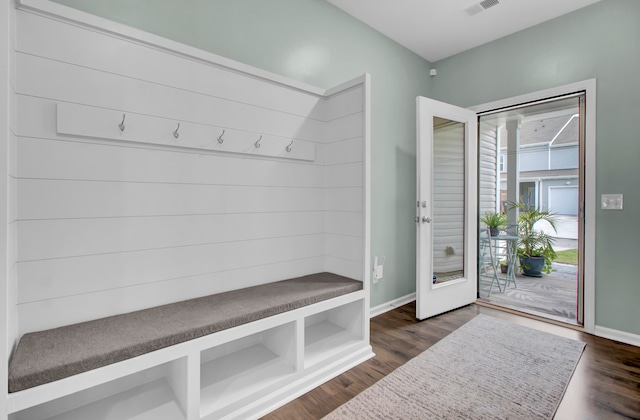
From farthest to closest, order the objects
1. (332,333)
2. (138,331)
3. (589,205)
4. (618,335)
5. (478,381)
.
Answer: (589,205) → (618,335) → (332,333) → (478,381) → (138,331)

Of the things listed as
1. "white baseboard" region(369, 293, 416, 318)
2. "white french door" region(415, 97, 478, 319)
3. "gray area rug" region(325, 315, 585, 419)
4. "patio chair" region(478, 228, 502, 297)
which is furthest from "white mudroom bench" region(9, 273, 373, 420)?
"patio chair" region(478, 228, 502, 297)

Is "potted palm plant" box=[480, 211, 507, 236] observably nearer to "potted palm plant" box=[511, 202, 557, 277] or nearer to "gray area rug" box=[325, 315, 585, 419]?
"potted palm plant" box=[511, 202, 557, 277]

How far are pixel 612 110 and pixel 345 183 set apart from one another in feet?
7.27

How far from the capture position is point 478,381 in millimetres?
1761

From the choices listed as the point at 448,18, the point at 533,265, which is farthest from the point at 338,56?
the point at 533,265

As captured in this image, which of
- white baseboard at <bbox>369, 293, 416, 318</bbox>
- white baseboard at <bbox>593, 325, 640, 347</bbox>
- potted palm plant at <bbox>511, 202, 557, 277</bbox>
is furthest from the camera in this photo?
potted palm plant at <bbox>511, 202, 557, 277</bbox>

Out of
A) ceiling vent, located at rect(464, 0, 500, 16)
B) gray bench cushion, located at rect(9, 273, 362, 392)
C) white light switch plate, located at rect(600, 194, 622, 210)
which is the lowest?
gray bench cushion, located at rect(9, 273, 362, 392)

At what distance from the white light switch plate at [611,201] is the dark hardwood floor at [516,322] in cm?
103

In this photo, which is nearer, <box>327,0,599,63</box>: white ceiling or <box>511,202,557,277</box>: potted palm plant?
<box>327,0,599,63</box>: white ceiling

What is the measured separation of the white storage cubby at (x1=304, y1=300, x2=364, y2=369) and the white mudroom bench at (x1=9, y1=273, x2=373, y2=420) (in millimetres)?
10

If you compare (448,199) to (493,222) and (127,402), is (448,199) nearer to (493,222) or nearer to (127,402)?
(493,222)

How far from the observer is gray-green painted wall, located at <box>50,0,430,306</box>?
1.69m

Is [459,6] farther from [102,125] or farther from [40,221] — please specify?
[40,221]

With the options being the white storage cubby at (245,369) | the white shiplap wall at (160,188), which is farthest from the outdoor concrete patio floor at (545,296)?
the white storage cubby at (245,369)
